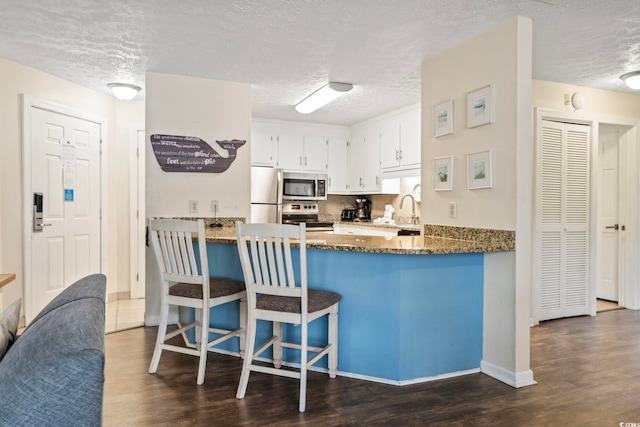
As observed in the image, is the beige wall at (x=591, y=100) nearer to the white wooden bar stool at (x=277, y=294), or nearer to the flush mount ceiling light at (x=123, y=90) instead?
the white wooden bar stool at (x=277, y=294)

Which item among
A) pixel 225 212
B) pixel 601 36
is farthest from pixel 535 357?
pixel 225 212

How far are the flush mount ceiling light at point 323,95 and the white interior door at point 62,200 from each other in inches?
89.6

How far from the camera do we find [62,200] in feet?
13.2

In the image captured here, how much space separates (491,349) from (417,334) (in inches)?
21.7

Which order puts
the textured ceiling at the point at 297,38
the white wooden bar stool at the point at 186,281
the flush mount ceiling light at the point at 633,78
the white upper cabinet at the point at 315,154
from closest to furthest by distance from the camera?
the textured ceiling at the point at 297,38
the white wooden bar stool at the point at 186,281
the flush mount ceiling light at the point at 633,78
the white upper cabinet at the point at 315,154

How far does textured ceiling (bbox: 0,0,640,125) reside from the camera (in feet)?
7.98

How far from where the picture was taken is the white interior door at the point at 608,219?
4.61m

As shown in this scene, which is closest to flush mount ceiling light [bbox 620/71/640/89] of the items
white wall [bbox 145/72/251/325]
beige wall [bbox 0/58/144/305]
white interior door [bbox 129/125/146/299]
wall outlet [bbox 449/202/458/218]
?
wall outlet [bbox 449/202/458/218]

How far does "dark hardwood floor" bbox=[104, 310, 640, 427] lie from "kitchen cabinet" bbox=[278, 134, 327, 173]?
3259mm

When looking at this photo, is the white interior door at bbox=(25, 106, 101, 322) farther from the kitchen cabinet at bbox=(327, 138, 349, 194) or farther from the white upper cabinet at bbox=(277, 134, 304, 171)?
the kitchen cabinet at bbox=(327, 138, 349, 194)

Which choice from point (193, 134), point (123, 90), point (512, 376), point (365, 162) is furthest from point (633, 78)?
point (123, 90)

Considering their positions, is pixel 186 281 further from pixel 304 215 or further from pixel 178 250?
pixel 304 215

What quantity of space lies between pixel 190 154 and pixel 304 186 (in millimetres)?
2160

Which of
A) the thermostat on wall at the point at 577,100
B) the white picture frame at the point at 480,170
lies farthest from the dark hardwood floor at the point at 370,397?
the thermostat on wall at the point at 577,100
